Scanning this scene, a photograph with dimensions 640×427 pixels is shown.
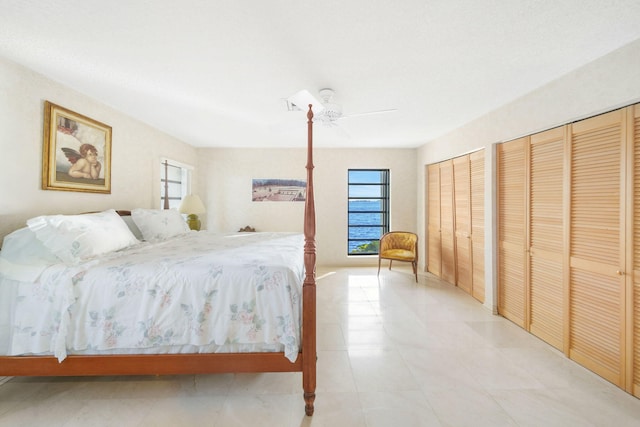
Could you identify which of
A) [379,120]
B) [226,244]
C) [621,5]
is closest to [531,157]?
[621,5]

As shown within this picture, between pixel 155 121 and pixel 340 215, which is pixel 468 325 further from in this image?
pixel 155 121

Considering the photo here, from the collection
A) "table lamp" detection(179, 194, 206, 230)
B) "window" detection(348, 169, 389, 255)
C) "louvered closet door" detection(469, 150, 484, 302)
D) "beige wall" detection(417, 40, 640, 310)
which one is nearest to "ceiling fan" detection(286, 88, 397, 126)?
"beige wall" detection(417, 40, 640, 310)

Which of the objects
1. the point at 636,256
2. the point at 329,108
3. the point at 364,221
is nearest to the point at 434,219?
the point at 364,221

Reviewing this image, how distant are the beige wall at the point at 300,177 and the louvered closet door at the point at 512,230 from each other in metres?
2.31

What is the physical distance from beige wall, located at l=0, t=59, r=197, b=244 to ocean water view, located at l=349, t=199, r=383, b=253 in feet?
12.5

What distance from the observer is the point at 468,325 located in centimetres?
289

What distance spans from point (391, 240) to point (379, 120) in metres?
2.34

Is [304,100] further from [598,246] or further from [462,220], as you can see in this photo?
[462,220]

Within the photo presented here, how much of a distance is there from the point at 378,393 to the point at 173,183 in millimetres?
4410

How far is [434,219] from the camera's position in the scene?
4.89 meters

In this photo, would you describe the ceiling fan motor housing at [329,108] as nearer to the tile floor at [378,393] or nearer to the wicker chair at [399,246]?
the tile floor at [378,393]

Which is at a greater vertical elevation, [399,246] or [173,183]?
[173,183]

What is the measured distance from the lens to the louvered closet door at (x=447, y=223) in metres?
4.27

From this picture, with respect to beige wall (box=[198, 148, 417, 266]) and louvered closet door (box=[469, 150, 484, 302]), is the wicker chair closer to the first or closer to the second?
beige wall (box=[198, 148, 417, 266])
